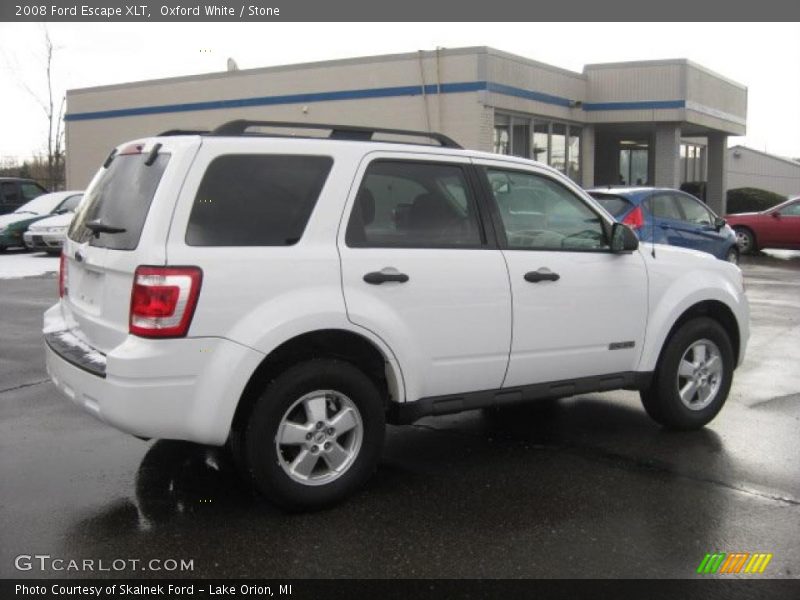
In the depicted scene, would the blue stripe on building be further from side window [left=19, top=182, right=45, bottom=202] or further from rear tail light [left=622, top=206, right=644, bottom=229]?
rear tail light [left=622, top=206, right=644, bottom=229]

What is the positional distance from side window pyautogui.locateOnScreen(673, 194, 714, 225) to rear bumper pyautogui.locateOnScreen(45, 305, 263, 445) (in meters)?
9.75

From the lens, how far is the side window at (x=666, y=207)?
38.6ft

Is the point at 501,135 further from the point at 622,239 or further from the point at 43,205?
→ the point at 622,239

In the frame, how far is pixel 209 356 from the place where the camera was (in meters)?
3.94

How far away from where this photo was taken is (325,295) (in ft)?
13.8

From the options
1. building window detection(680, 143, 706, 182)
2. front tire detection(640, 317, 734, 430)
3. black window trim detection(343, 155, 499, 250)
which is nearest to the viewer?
black window trim detection(343, 155, 499, 250)

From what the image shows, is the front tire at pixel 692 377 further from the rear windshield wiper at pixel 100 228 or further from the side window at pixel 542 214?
the rear windshield wiper at pixel 100 228

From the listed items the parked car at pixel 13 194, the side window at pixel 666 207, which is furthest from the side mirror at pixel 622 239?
the parked car at pixel 13 194

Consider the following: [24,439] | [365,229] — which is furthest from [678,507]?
[24,439]

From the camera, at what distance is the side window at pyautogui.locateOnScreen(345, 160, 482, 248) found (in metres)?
4.49

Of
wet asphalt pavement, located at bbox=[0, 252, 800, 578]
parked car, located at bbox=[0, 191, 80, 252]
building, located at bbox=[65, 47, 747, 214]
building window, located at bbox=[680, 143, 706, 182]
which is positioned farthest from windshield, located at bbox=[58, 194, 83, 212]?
building window, located at bbox=[680, 143, 706, 182]

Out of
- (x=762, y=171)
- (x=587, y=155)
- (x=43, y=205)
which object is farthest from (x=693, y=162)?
(x=43, y=205)

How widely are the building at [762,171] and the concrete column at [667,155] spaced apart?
2279cm

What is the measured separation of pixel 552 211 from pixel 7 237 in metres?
17.4
